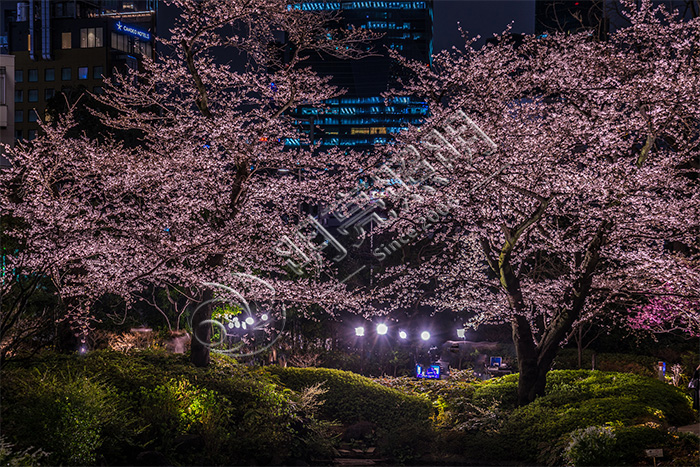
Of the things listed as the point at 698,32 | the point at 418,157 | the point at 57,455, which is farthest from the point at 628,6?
the point at 57,455

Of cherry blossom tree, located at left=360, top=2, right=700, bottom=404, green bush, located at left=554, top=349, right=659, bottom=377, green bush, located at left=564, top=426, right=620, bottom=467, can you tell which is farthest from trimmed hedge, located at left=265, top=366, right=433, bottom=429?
green bush, located at left=554, top=349, right=659, bottom=377

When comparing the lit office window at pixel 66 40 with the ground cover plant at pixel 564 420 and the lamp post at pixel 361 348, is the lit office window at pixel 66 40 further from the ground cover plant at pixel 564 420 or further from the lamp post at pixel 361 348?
the ground cover plant at pixel 564 420

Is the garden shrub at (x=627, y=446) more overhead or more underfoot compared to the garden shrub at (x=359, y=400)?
more overhead

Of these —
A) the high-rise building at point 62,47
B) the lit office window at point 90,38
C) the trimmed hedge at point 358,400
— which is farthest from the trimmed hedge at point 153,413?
the lit office window at point 90,38

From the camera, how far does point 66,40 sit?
6725cm

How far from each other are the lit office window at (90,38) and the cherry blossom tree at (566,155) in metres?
62.4

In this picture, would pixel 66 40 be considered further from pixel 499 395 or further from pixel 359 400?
pixel 499 395

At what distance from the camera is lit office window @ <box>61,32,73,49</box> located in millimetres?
67019

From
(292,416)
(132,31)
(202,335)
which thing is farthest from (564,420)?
(132,31)

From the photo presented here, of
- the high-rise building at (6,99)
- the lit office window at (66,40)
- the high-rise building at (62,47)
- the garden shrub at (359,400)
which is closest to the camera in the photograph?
the garden shrub at (359,400)

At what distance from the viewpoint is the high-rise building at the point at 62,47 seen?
6625 centimetres

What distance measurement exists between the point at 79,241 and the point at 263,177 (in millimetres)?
4264

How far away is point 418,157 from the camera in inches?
514

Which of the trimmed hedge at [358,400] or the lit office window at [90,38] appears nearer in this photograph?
the trimmed hedge at [358,400]
